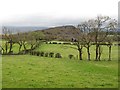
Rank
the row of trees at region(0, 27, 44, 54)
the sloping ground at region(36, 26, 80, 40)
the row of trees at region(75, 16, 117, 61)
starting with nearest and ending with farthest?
the row of trees at region(75, 16, 117, 61) → the row of trees at region(0, 27, 44, 54) → the sloping ground at region(36, 26, 80, 40)

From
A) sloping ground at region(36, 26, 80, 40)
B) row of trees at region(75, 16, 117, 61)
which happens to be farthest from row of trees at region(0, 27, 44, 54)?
row of trees at region(75, 16, 117, 61)

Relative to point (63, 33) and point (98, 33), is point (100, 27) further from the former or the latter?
point (63, 33)

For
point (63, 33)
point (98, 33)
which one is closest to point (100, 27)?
point (98, 33)

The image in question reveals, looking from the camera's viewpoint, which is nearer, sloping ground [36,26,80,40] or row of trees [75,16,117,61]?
row of trees [75,16,117,61]

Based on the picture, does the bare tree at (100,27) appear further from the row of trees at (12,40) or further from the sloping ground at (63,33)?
the row of trees at (12,40)

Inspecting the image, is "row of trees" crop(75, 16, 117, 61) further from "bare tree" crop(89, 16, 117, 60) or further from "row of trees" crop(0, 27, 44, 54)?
"row of trees" crop(0, 27, 44, 54)

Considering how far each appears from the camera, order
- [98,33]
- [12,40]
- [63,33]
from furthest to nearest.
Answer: [63,33] → [12,40] → [98,33]

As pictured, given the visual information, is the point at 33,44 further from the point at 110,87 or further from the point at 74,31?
the point at 110,87

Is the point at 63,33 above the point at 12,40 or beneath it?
above

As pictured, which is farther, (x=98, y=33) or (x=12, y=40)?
(x=12, y=40)

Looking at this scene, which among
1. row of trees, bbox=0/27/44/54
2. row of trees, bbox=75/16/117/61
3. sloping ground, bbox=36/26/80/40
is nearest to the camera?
row of trees, bbox=75/16/117/61

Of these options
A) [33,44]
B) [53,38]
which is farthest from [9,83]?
[53,38]

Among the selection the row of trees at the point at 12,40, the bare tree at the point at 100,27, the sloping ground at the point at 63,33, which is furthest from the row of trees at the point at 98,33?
the row of trees at the point at 12,40

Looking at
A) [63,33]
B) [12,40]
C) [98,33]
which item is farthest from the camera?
[63,33]
